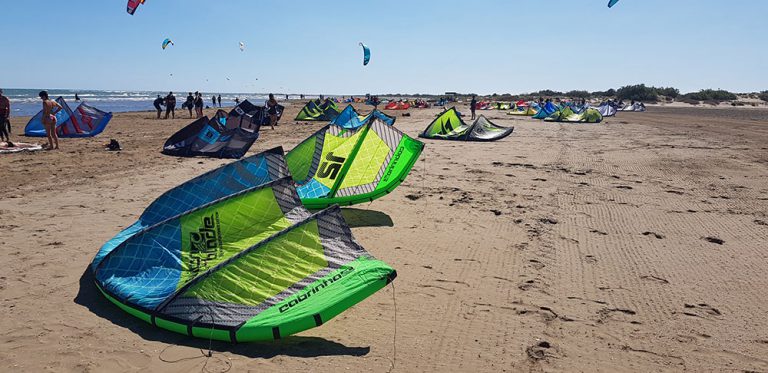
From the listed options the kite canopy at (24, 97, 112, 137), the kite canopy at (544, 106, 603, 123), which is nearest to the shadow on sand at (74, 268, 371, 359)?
the kite canopy at (24, 97, 112, 137)

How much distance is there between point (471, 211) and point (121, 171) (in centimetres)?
733

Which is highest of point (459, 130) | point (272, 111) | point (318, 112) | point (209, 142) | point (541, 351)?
point (272, 111)

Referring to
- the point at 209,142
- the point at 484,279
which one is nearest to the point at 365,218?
the point at 484,279

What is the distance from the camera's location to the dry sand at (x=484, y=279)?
343 centimetres

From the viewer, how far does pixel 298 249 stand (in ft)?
13.2

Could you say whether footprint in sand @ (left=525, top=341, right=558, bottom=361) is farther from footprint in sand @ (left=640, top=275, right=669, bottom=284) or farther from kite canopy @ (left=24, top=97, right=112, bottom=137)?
kite canopy @ (left=24, top=97, right=112, bottom=137)

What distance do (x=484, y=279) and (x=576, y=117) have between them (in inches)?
1092

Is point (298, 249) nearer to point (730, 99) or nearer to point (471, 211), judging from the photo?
point (471, 211)

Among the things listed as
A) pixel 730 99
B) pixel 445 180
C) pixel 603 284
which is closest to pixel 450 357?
pixel 603 284

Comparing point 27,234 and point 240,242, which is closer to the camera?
point 240,242

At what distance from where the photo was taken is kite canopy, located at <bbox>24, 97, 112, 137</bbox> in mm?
15820

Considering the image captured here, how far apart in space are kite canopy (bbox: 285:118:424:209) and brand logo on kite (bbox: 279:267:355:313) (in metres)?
3.09

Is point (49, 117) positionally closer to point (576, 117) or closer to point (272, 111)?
point (272, 111)

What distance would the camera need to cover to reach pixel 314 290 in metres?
3.75
